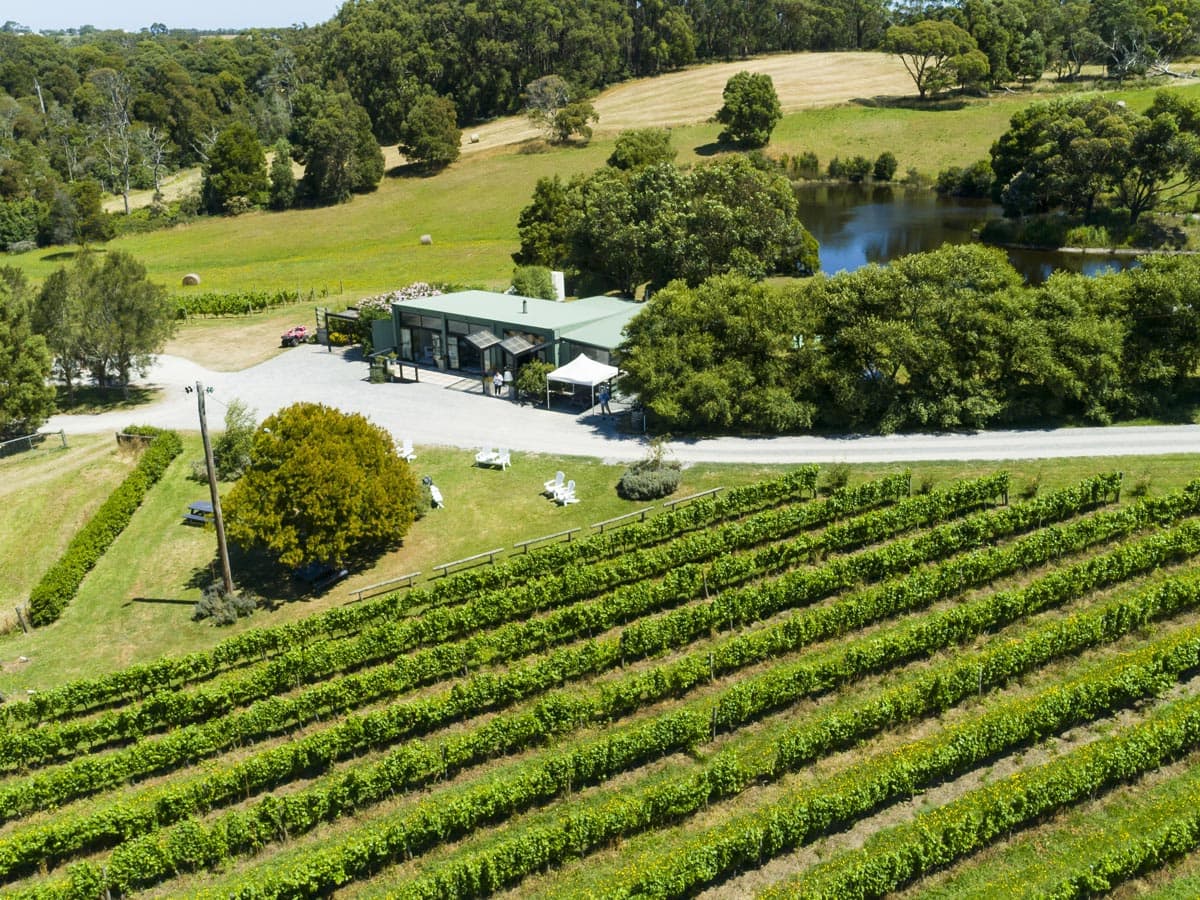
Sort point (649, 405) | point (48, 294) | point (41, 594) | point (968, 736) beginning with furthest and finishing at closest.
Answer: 1. point (48, 294)
2. point (649, 405)
3. point (41, 594)
4. point (968, 736)

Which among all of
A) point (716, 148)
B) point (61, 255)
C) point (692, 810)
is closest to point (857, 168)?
point (716, 148)

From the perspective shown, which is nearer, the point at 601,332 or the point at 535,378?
the point at 535,378

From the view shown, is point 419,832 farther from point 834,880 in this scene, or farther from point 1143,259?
point 1143,259

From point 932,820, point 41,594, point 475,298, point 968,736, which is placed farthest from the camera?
point 475,298

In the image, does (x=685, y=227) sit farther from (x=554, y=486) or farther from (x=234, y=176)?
(x=234, y=176)

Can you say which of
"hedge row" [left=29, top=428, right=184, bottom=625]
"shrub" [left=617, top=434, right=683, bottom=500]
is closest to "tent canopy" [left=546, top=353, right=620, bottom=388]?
"shrub" [left=617, top=434, right=683, bottom=500]

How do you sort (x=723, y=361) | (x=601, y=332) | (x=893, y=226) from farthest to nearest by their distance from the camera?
1. (x=893, y=226)
2. (x=601, y=332)
3. (x=723, y=361)

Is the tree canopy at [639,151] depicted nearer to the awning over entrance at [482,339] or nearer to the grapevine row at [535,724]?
the awning over entrance at [482,339]

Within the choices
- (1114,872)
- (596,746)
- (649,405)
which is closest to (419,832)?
(596,746)
